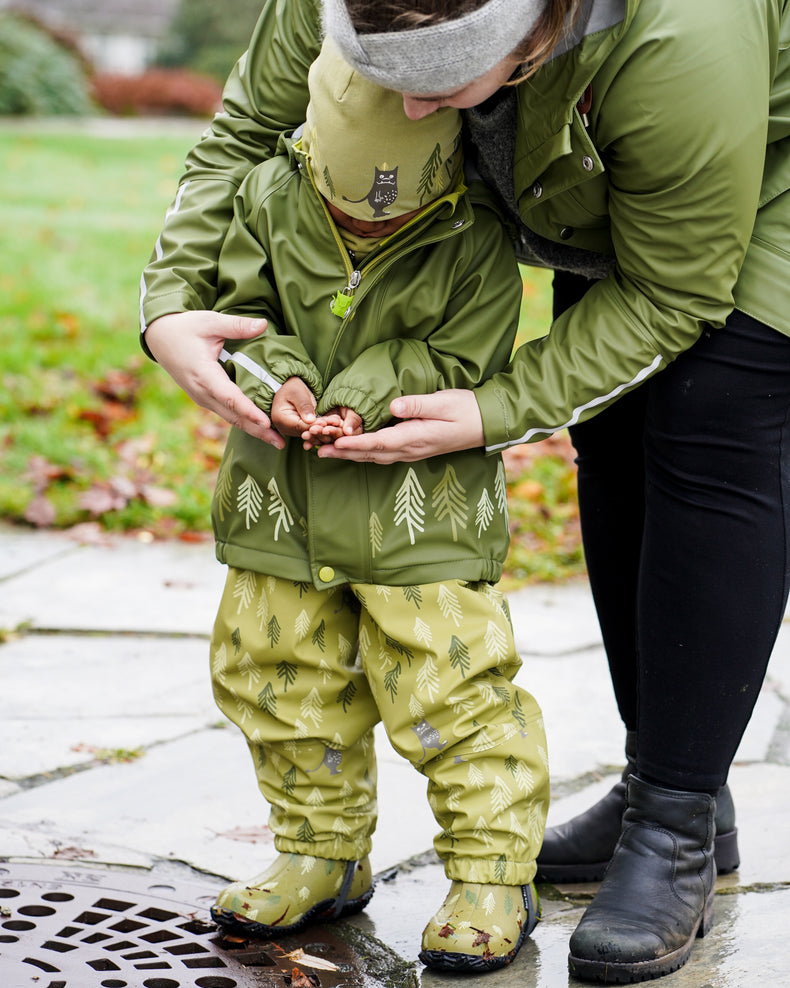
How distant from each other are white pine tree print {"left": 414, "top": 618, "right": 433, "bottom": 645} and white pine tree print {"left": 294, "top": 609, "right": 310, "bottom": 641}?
0.16m

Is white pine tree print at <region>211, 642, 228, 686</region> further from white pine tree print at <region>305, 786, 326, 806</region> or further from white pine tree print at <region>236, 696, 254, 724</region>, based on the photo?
A: white pine tree print at <region>305, 786, 326, 806</region>

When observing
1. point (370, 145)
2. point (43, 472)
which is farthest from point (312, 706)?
point (43, 472)

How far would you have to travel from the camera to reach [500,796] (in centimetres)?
168

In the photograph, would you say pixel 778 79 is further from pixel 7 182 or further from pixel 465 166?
pixel 7 182

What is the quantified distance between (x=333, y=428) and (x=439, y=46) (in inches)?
19.3

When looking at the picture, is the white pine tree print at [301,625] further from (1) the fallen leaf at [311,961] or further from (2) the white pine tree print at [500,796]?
(1) the fallen leaf at [311,961]

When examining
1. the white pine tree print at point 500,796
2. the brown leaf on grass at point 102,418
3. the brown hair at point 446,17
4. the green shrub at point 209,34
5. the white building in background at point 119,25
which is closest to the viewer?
the brown hair at point 446,17

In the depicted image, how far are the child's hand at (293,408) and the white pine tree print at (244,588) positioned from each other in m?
0.25

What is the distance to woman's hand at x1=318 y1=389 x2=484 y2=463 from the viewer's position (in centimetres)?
159

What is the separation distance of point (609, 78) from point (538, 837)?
3.24 ft

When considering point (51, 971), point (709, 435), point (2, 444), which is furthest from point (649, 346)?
point (2, 444)

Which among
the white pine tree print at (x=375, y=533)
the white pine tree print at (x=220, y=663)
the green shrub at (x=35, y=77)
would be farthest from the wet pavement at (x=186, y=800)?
the green shrub at (x=35, y=77)

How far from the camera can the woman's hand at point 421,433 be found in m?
1.59

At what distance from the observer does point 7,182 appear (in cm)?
982
